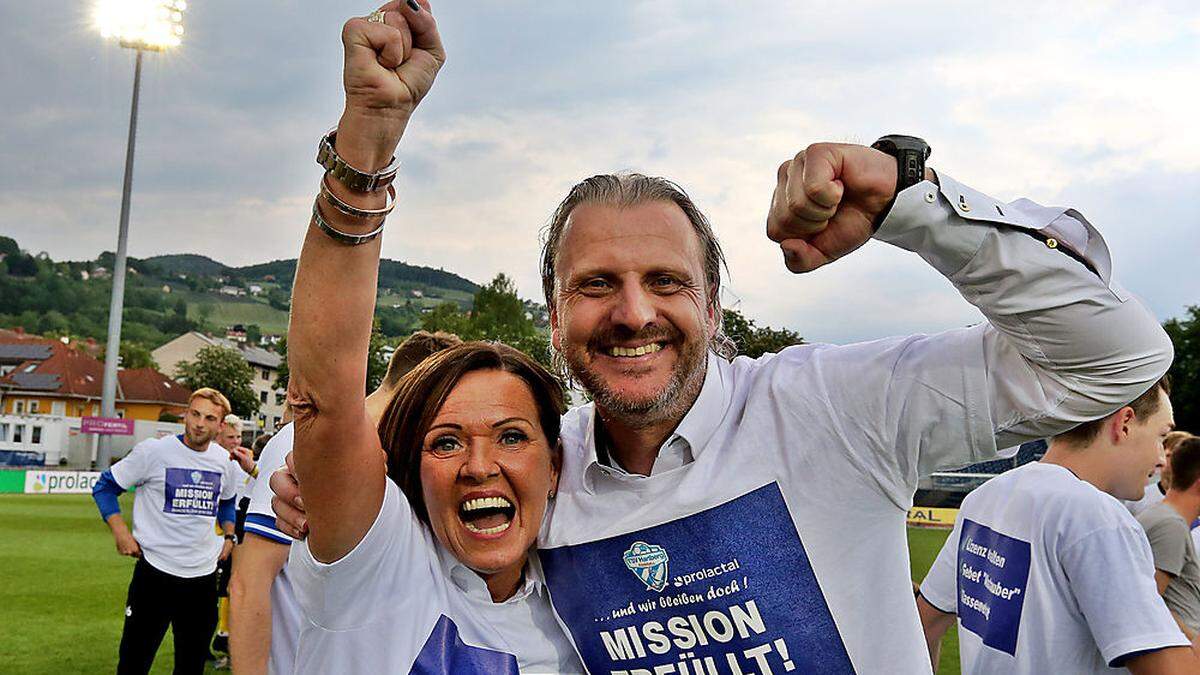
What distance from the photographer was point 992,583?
359cm

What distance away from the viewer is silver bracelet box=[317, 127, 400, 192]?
5.69ft

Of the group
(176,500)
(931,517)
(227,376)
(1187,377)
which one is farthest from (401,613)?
(227,376)

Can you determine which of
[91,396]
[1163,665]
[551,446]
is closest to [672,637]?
[551,446]

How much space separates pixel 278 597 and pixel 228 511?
6.98 m

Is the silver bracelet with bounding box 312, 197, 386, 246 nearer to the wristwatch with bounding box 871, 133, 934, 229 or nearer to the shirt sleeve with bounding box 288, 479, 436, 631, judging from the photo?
the shirt sleeve with bounding box 288, 479, 436, 631

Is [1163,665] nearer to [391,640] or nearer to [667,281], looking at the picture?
[667,281]

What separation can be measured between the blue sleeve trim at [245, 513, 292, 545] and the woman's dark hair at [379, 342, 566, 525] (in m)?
1.28

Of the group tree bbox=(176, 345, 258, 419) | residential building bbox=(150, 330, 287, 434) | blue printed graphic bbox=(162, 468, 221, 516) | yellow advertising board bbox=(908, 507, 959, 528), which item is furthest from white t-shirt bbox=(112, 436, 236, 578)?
residential building bbox=(150, 330, 287, 434)

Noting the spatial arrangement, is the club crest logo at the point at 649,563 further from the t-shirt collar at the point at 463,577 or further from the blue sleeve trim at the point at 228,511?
the blue sleeve trim at the point at 228,511

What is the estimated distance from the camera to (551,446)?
2.54 m

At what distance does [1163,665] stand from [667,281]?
6.42 feet

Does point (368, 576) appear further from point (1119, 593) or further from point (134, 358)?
point (134, 358)

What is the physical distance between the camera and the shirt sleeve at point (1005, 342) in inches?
73.0

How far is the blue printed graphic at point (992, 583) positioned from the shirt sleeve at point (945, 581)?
197mm
